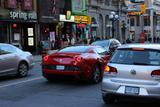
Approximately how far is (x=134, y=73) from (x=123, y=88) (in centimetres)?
40

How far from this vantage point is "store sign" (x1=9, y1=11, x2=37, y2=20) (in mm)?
34150

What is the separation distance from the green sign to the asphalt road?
29218 mm

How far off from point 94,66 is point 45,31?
25.7 meters

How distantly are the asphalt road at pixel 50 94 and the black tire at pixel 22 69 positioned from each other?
1064 millimetres

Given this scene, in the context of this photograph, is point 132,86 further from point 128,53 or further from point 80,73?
point 80,73

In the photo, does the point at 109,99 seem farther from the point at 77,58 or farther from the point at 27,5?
the point at 27,5

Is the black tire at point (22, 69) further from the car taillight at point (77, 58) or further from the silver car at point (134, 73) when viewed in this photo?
the silver car at point (134, 73)

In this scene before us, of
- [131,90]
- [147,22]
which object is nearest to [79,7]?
[131,90]

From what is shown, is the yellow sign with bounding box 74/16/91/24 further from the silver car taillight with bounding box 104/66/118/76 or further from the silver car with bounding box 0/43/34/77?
the silver car taillight with bounding box 104/66/118/76

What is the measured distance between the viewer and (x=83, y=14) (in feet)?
150

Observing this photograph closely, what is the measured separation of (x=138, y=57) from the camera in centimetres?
941

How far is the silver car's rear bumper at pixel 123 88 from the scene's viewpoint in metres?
8.89

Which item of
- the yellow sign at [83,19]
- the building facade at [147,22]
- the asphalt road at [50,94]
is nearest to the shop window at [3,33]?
the yellow sign at [83,19]

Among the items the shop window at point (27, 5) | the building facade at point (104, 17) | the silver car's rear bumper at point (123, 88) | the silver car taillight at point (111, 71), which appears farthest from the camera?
the building facade at point (104, 17)
